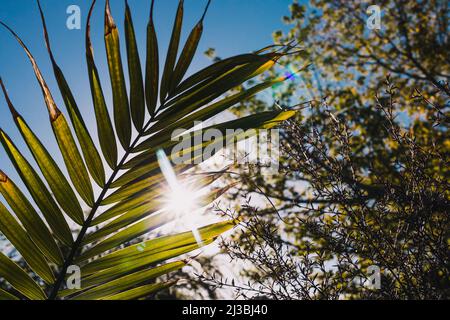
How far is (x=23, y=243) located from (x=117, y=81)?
2.00ft

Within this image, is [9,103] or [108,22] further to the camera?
[108,22]

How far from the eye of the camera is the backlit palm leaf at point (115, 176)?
978mm

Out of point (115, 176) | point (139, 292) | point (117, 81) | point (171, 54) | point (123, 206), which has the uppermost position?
point (171, 54)

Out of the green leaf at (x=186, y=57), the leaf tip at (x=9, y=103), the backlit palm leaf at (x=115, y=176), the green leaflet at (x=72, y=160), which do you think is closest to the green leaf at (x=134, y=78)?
the backlit palm leaf at (x=115, y=176)

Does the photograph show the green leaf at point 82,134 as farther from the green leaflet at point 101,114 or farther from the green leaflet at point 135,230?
the green leaflet at point 135,230

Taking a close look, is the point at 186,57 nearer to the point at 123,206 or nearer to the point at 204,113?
the point at 204,113

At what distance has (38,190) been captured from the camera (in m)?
0.99

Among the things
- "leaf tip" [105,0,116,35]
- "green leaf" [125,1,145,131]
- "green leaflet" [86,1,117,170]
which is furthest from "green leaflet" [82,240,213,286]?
"leaf tip" [105,0,116,35]

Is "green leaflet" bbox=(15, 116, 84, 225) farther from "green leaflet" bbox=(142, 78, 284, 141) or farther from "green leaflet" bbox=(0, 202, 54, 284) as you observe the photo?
"green leaflet" bbox=(142, 78, 284, 141)

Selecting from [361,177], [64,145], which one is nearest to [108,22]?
[64,145]

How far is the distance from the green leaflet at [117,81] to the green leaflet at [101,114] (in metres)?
0.04

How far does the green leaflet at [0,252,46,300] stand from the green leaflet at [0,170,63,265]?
8cm
